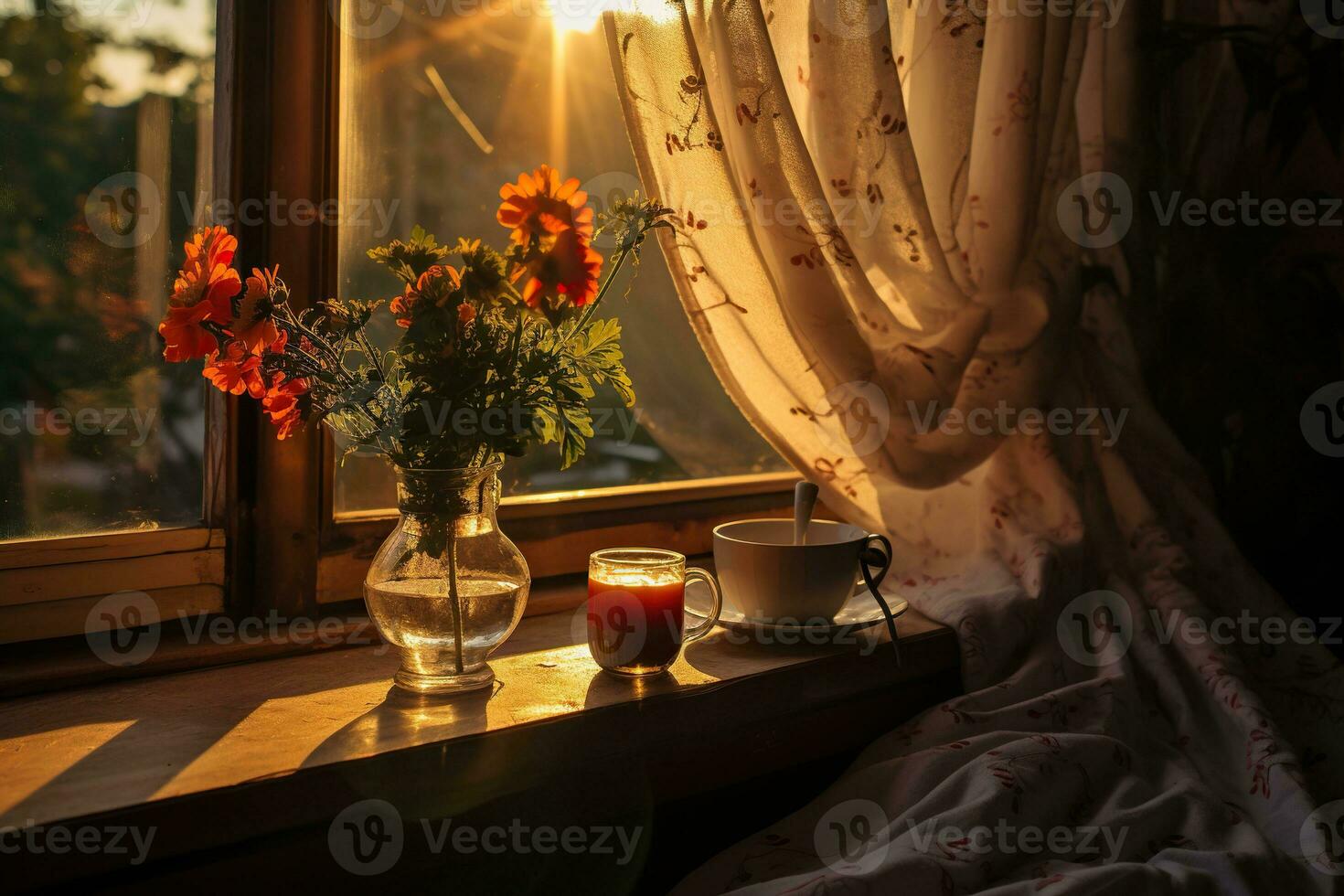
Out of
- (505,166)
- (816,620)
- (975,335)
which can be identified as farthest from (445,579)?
(975,335)

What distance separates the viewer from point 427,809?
32.8 inches

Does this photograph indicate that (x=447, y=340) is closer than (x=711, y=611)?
Yes

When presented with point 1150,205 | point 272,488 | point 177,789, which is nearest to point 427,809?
point 177,789

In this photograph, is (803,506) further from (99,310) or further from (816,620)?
(99,310)

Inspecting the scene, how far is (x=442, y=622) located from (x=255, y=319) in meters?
0.29

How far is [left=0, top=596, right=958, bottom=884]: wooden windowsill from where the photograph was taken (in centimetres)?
73

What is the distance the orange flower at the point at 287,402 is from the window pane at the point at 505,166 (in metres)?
0.28

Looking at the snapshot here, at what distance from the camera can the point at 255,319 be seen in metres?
0.79

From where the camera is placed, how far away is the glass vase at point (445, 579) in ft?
2.82

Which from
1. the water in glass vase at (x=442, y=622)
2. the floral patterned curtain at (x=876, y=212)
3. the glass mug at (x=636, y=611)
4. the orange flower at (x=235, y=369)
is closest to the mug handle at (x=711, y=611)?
the glass mug at (x=636, y=611)

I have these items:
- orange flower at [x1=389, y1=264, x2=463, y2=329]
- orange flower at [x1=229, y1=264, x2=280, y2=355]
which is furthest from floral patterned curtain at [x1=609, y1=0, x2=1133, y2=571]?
orange flower at [x1=229, y1=264, x2=280, y2=355]

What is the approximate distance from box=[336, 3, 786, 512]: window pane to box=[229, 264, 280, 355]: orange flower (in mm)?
332

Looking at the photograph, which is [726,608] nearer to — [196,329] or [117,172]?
[196,329]

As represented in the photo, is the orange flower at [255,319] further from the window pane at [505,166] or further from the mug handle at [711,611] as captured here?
the mug handle at [711,611]
